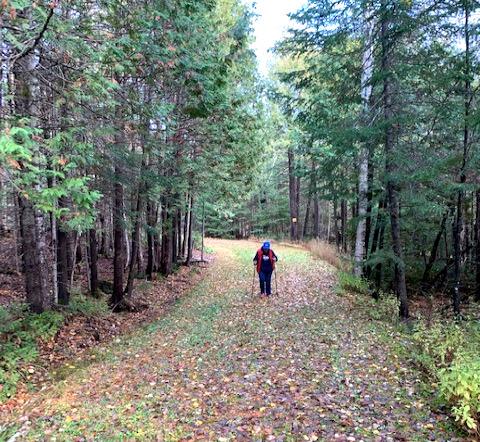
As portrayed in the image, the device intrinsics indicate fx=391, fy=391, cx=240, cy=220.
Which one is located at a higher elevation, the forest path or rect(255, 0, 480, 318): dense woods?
rect(255, 0, 480, 318): dense woods

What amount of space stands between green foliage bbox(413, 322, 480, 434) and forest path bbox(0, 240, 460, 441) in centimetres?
31

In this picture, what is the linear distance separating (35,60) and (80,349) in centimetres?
566

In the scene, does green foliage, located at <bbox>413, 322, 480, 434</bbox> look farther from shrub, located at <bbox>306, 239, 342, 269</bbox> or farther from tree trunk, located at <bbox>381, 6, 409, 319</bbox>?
shrub, located at <bbox>306, 239, 342, 269</bbox>

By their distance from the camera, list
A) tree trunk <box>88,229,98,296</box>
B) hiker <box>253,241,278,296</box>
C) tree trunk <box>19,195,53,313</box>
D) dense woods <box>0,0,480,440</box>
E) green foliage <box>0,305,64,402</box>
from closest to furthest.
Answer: dense woods <box>0,0,480,440</box>, green foliage <box>0,305,64,402</box>, tree trunk <box>19,195,53,313</box>, tree trunk <box>88,229,98,296</box>, hiker <box>253,241,278,296</box>

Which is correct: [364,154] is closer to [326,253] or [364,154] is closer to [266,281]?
[266,281]

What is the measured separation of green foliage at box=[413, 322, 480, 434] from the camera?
4.43 metres

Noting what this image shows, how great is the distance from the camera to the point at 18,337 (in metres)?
7.17

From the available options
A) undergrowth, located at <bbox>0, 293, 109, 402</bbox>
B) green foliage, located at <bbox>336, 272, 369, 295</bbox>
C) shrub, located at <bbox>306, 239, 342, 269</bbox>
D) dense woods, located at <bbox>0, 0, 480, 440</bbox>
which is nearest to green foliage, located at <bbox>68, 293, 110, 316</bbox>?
dense woods, located at <bbox>0, 0, 480, 440</bbox>

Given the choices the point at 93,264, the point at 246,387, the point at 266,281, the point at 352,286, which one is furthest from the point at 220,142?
the point at 246,387

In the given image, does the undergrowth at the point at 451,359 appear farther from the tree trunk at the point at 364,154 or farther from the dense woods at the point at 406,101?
the tree trunk at the point at 364,154

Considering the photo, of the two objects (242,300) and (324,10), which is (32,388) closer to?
(242,300)

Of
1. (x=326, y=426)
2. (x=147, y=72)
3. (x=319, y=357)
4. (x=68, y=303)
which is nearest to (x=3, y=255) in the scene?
(x=68, y=303)

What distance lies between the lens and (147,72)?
8992 millimetres

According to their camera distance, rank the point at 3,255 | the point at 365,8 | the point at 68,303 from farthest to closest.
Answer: the point at 3,255, the point at 68,303, the point at 365,8
